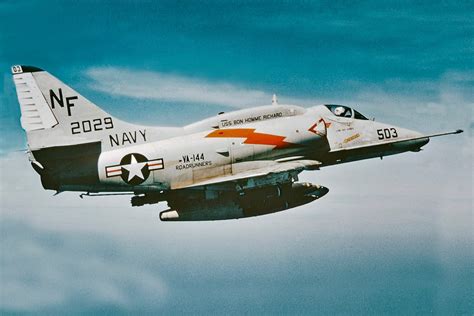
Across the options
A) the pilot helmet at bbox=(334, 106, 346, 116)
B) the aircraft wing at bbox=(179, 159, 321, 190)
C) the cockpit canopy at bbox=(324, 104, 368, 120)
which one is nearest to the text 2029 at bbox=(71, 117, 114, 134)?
the aircraft wing at bbox=(179, 159, 321, 190)

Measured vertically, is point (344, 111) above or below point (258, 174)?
above

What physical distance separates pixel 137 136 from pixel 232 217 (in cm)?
507

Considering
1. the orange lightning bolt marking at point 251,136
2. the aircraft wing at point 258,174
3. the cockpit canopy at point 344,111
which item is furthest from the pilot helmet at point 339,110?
the orange lightning bolt marking at point 251,136

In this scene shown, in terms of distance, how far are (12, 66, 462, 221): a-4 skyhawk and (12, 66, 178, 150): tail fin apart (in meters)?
0.03

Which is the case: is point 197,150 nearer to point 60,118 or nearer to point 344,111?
point 60,118

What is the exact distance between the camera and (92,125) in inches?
882

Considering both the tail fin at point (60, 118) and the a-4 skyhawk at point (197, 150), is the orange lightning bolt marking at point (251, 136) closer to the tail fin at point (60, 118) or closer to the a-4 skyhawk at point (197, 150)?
the a-4 skyhawk at point (197, 150)

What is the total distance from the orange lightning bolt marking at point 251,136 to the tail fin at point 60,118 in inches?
96.3

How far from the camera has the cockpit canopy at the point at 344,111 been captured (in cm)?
2520

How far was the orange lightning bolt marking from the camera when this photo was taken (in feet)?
75.9

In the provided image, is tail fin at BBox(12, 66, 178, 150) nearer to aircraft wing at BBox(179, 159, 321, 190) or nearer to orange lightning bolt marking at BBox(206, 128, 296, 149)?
orange lightning bolt marking at BBox(206, 128, 296, 149)

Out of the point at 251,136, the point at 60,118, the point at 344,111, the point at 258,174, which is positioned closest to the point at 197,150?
the point at 251,136

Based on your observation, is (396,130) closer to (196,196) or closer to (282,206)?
(282,206)

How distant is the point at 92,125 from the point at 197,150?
395 centimetres
